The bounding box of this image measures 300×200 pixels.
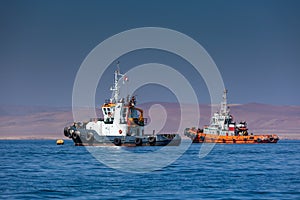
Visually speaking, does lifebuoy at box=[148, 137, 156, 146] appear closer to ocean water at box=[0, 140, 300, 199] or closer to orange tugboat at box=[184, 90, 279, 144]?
A: orange tugboat at box=[184, 90, 279, 144]

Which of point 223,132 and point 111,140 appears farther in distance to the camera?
point 223,132

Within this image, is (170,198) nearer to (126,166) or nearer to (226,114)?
(126,166)

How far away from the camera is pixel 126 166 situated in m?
61.8

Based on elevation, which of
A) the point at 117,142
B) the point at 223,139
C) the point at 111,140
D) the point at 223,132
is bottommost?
the point at 117,142

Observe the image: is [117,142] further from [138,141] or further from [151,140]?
[151,140]

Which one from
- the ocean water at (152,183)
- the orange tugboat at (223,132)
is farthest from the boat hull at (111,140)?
the ocean water at (152,183)

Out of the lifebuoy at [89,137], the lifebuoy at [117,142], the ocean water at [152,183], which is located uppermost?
the lifebuoy at [89,137]

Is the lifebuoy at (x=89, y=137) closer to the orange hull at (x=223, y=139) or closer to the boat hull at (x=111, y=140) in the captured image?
the boat hull at (x=111, y=140)

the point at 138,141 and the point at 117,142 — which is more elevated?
the point at 138,141

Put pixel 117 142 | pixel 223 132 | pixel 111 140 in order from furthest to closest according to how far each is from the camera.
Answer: pixel 223 132
pixel 111 140
pixel 117 142

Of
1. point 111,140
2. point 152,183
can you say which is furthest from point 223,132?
point 152,183

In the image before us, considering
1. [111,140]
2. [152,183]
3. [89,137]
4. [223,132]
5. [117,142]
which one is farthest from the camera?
[223,132]

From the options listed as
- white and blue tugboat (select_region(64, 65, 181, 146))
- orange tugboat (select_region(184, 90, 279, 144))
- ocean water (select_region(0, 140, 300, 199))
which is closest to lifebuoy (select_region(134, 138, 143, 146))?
white and blue tugboat (select_region(64, 65, 181, 146))

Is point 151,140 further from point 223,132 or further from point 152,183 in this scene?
point 152,183
